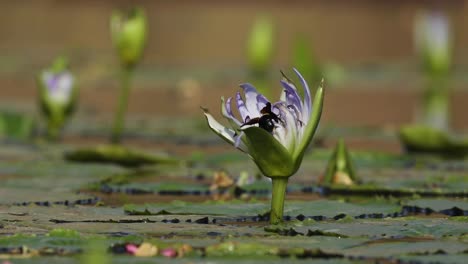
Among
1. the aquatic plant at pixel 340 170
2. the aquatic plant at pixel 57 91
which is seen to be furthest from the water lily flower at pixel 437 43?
the aquatic plant at pixel 340 170

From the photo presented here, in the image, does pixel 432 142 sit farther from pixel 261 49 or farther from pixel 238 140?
pixel 261 49

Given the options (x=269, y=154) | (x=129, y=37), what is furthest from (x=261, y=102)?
(x=129, y=37)

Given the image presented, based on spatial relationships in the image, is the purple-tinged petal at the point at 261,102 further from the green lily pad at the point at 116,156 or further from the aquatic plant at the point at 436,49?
the aquatic plant at the point at 436,49

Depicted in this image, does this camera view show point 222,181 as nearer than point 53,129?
Yes

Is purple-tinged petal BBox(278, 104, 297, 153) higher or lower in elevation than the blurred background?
lower

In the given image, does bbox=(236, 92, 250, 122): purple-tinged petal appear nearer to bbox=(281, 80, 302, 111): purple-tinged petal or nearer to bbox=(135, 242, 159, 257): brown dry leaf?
bbox=(281, 80, 302, 111): purple-tinged petal

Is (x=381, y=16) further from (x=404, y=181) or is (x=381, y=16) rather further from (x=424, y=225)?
(x=424, y=225)

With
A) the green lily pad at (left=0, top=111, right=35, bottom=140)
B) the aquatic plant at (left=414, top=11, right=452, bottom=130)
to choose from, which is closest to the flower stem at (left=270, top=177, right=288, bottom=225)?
the green lily pad at (left=0, top=111, right=35, bottom=140)
